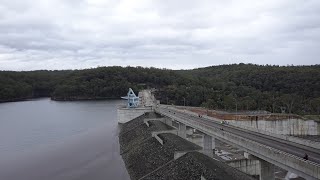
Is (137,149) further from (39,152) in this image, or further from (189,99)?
(189,99)

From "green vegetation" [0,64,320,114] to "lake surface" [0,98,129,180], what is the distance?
121ft

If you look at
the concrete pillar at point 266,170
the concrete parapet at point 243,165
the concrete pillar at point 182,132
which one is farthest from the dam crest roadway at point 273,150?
the concrete pillar at point 182,132

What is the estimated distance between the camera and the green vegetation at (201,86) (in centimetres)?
9335

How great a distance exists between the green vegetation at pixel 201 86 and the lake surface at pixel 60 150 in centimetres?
3683

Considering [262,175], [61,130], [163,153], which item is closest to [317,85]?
[61,130]

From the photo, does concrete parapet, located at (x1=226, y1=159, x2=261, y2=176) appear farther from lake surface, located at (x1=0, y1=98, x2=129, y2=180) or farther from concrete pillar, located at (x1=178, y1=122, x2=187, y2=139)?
concrete pillar, located at (x1=178, y1=122, x2=187, y2=139)

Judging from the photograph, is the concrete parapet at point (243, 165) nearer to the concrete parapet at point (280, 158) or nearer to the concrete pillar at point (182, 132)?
the concrete parapet at point (280, 158)

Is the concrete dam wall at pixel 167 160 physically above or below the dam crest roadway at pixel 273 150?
below

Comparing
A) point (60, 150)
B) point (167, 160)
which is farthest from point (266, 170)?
point (60, 150)

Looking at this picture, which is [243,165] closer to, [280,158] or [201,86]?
[280,158]

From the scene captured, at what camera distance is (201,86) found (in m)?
126

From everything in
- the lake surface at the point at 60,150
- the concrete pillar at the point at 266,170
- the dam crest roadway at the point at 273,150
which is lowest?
the lake surface at the point at 60,150

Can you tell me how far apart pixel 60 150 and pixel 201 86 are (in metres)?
82.9

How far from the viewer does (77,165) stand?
131 ft
